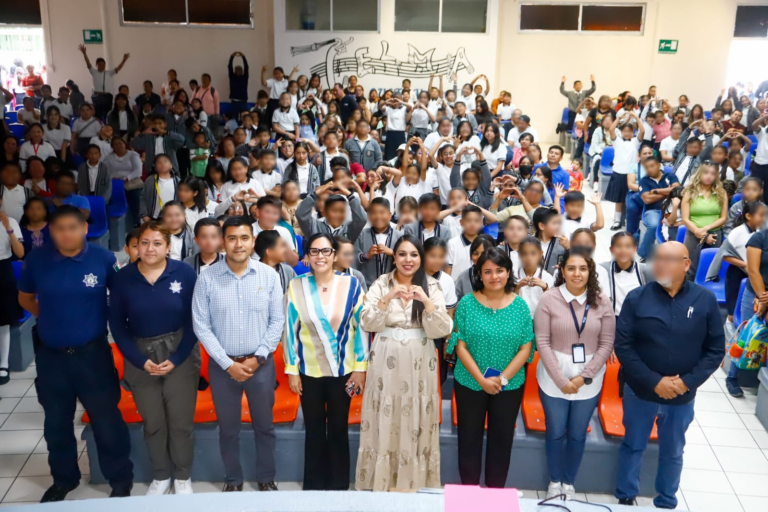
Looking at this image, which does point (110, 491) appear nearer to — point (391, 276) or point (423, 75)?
point (391, 276)

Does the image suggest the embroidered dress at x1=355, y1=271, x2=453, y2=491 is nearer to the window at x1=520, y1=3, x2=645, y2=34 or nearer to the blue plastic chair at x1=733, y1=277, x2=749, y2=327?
the blue plastic chair at x1=733, y1=277, x2=749, y2=327

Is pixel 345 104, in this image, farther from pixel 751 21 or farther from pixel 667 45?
pixel 751 21

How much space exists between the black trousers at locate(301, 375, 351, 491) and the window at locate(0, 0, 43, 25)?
44.6 ft

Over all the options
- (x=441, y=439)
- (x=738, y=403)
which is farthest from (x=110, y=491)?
(x=738, y=403)

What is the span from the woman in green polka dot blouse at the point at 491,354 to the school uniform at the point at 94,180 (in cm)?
529

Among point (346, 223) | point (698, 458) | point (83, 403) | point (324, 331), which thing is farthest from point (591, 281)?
point (83, 403)

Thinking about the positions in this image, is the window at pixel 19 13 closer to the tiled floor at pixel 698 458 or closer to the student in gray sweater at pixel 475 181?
the student in gray sweater at pixel 475 181

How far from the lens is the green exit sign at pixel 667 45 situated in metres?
14.7

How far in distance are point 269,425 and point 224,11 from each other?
1281 centimetres

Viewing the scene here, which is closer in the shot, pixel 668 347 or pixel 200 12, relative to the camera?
pixel 668 347

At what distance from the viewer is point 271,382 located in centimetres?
336

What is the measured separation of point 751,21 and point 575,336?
1474cm

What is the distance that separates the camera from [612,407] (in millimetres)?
3650

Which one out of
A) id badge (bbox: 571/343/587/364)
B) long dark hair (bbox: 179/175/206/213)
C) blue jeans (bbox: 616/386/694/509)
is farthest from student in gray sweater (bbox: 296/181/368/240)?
blue jeans (bbox: 616/386/694/509)
